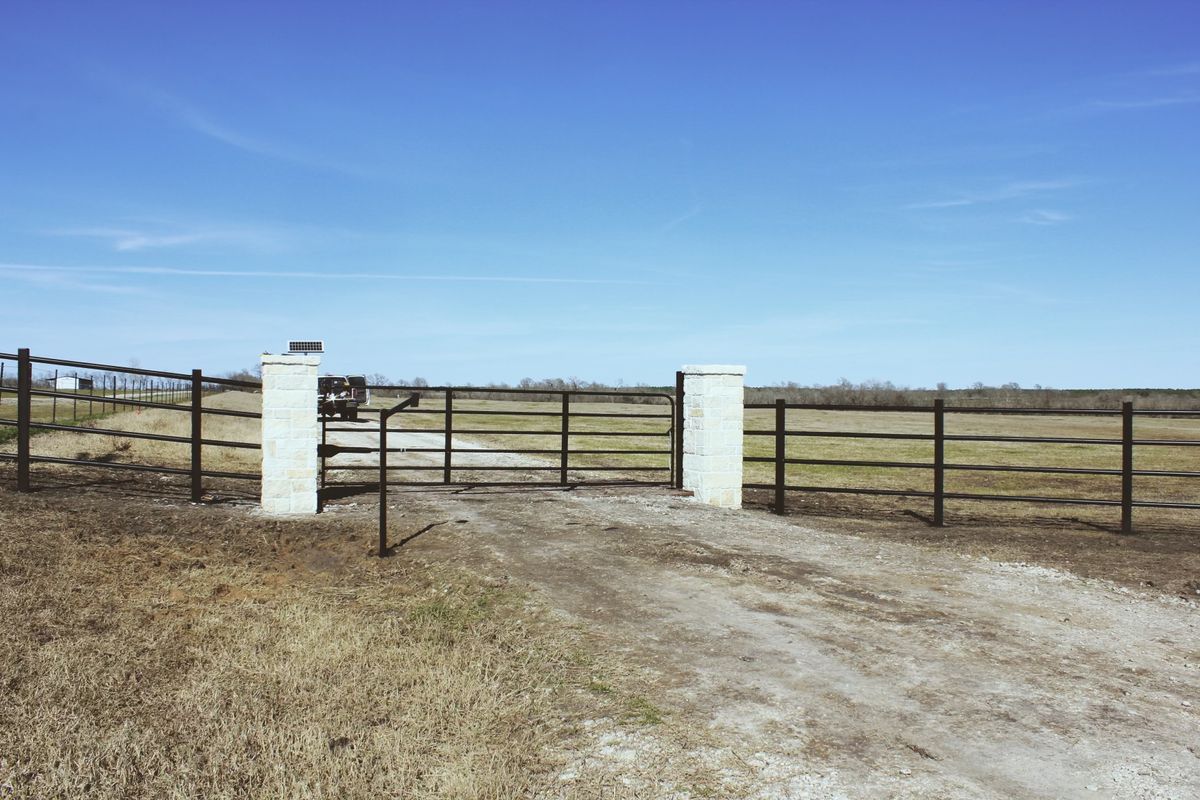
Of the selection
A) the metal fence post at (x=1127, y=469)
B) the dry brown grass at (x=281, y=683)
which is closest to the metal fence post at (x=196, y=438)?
the dry brown grass at (x=281, y=683)

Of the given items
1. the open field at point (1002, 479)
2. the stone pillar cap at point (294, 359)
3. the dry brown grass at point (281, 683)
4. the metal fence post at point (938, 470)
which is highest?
the stone pillar cap at point (294, 359)

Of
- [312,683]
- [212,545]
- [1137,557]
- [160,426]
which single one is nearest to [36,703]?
[312,683]

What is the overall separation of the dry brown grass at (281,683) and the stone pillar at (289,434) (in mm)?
2566

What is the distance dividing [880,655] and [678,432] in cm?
759

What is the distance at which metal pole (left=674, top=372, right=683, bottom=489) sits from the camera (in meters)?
12.6

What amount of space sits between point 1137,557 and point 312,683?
8643 millimetres

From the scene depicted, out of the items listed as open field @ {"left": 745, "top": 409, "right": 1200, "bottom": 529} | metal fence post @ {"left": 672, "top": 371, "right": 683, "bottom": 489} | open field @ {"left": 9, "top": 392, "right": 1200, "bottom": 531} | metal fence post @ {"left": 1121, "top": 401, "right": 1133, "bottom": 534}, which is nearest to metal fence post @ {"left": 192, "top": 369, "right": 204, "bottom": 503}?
open field @ {"left": 9, "top": 392, "right": 1200, "bottom": 531}

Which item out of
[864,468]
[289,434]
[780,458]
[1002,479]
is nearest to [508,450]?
[289,434]

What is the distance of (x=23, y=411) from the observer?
10.2m

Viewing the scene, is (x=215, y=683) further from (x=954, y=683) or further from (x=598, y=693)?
(x=954, y=683)

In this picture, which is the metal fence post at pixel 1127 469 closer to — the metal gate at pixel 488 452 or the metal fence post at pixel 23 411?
the metal gate at pixel 488 452

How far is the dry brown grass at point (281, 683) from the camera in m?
3.78

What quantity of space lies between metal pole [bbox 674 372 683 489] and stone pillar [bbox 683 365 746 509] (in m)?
0.59

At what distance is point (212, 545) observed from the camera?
8.43 m
